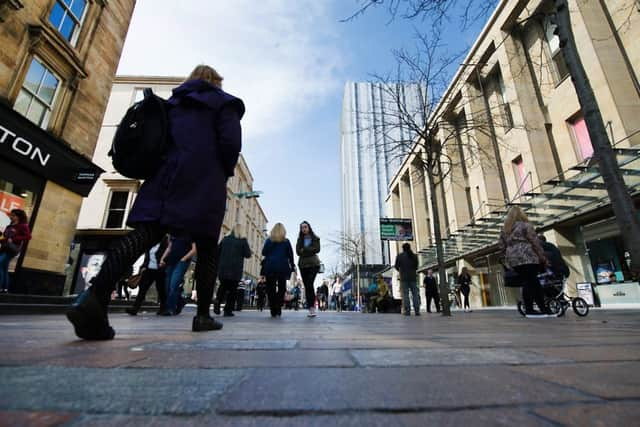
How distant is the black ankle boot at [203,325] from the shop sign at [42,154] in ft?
28.3

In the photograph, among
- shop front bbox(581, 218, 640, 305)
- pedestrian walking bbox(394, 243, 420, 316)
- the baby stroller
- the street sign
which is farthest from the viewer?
the street sign

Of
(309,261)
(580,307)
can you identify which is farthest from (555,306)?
(309,261)

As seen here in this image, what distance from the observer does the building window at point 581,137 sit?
511 inches

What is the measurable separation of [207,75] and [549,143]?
17.2 meters

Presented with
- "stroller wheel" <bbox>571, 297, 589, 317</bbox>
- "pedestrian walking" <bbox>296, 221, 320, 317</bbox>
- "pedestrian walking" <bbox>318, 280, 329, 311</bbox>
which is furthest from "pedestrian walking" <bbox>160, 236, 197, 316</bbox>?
"pedestrian walking" <bbox>318, 280, 329, 311</bbox>

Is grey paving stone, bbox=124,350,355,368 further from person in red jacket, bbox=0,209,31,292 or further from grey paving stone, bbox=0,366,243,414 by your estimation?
person in red jacket, bbox=0,209,31,292

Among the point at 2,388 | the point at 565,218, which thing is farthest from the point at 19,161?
the point at 565,218

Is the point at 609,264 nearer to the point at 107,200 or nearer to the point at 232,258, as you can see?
the point at 232,258

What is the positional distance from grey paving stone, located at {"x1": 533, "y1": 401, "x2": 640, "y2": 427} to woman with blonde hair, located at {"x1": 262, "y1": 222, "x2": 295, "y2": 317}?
18.7 ft

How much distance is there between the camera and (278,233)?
6.44 meters

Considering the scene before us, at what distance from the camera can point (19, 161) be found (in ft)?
26.2

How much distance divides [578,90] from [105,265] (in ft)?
16.7

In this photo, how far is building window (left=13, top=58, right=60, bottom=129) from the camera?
862 cm

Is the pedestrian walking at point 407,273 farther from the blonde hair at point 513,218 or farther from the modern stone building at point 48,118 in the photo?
the modern stone building at point 48,118
